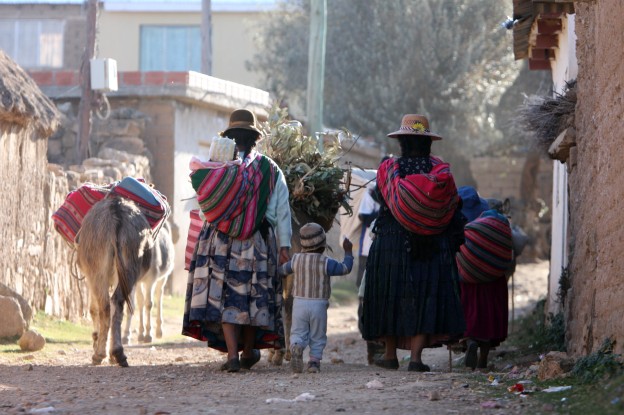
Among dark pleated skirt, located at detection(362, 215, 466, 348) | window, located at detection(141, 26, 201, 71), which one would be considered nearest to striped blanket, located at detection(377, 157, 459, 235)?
dark pleated skirt, located at detection(362, 215, 466, 348)

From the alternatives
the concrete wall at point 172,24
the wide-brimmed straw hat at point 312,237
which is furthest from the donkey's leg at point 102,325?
the concrete wall at point 172,24

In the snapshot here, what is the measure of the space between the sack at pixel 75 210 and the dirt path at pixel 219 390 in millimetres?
1122

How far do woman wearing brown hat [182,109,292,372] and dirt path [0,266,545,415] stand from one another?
0.39 m

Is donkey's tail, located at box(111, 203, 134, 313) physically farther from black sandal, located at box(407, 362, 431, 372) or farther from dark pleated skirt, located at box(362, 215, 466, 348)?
black sandal, located at box(407, 362, 431, 372)

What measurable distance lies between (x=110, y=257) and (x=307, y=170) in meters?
1.76

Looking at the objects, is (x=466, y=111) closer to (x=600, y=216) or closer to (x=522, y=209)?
(x=522, y=209)

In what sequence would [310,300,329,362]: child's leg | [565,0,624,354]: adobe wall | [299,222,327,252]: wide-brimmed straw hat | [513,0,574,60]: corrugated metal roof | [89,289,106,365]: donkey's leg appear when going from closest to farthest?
[565,0,624,354]: adobe wall
[310,300,329,362]: child's leg
[299,222,327,252]: wide-brimmed straw hat
[89,289,106,365]: donkey's leg
[513,0,574,60]: corrugated metal roof

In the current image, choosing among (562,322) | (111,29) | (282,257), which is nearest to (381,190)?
(282,257)

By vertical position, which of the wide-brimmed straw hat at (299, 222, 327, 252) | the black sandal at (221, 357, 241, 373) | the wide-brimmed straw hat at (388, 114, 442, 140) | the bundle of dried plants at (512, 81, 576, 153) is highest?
the bundle of dried plants at (512, 81, 576, 153)

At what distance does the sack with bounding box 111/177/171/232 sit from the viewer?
31.8ft

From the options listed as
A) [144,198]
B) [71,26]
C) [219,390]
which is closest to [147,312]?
[144,198]

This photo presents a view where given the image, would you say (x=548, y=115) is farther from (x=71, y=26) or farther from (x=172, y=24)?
(x=172, y=24)

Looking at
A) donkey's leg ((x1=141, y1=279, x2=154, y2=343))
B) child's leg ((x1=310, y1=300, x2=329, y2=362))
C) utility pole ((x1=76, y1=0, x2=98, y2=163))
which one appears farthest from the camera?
utility pole ((x1=76, y1=0, x2=98, y2=163))

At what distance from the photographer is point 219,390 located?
23.7 feet
